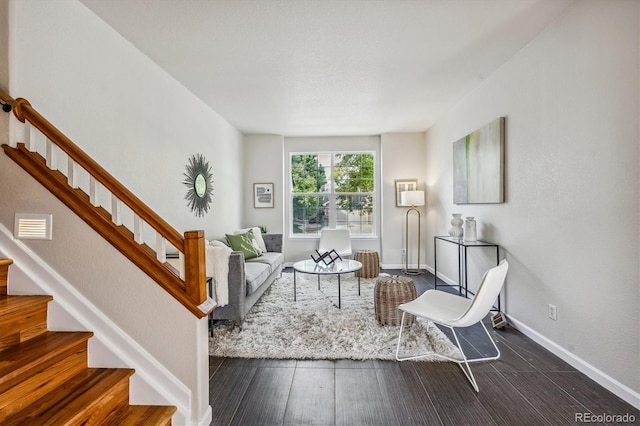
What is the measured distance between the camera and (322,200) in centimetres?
627

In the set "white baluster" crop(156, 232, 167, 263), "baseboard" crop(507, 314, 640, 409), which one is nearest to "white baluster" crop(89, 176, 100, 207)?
"white baluster" crop(156, 232, 167, 263)

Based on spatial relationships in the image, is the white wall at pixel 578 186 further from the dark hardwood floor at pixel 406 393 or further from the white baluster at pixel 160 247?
the white baluster at pixel 160 247

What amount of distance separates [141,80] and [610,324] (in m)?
3.99

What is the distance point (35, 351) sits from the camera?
141 centimetres

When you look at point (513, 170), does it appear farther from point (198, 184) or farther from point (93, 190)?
point (198, 184)

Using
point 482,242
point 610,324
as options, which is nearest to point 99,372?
point 610,324

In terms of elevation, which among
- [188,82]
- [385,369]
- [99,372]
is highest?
[188,82]

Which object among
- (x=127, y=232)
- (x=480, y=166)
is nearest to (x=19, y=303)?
(x=127, y=232)

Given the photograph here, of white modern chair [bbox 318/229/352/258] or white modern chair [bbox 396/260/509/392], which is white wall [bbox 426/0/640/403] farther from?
white modern chair [bbox 318/229/352/258]

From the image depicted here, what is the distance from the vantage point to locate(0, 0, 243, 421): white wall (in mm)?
1628

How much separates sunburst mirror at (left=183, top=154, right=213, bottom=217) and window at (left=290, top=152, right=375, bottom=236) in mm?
2154

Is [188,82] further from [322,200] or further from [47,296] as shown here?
[322,200]

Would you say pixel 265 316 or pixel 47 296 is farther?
pixel 265 316

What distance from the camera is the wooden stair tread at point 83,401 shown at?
4.06 feet
